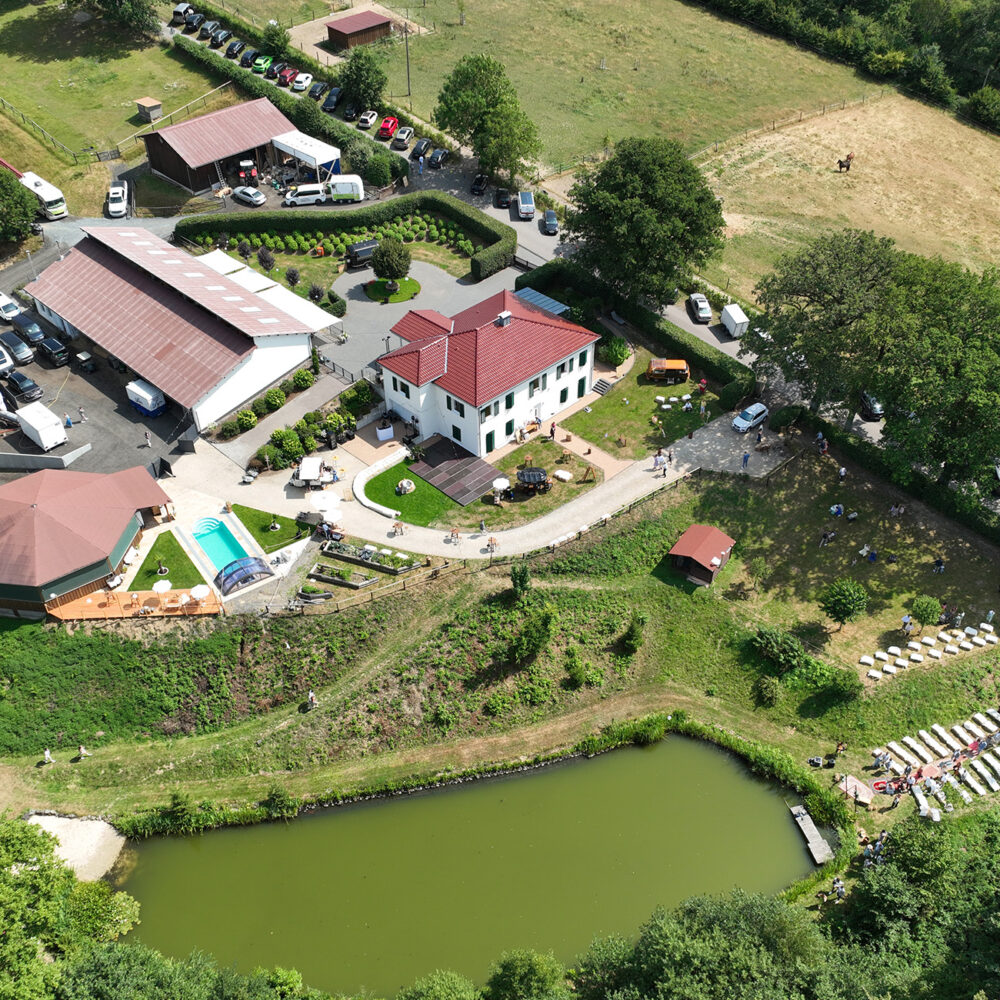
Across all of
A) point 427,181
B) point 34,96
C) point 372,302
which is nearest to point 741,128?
point 427,181

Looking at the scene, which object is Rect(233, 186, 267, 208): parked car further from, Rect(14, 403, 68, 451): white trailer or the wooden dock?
the wooden dock

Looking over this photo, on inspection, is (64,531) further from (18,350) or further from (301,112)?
(301,112)

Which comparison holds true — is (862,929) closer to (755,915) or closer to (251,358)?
(755,915)

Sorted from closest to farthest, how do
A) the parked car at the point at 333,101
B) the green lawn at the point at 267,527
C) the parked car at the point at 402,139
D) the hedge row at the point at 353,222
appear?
the green lawn at the point at 267,527 → the hedge row at the point at 353,222 → the parked car at the point at 402,139 → the parked car at the point at 333,101

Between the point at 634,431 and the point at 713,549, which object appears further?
the point at 634,431

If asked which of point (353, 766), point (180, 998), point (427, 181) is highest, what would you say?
point (427, 181)

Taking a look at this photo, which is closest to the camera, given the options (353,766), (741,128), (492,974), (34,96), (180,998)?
(180,998)

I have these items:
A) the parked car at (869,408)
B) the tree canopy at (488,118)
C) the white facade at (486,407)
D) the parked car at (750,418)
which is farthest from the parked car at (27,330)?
the parked car at (869,408)

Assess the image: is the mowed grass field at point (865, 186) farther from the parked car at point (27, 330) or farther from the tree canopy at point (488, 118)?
the parked car at point (27, 330)
